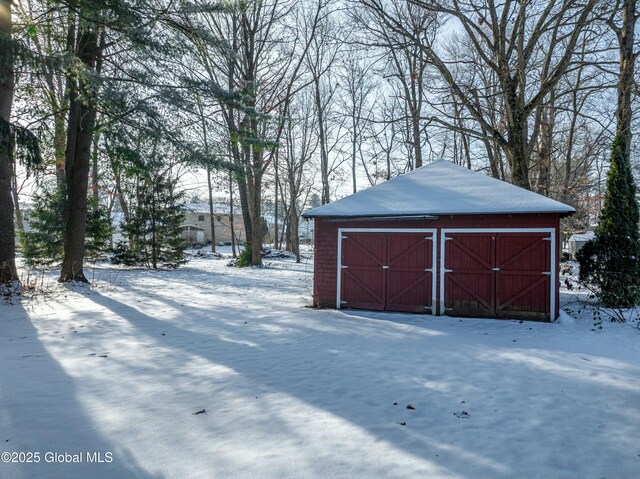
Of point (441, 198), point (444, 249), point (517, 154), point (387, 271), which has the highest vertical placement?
point (517, 154)

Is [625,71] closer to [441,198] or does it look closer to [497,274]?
[441,198]

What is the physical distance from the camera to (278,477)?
105 inches

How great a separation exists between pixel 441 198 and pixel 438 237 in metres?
0.92

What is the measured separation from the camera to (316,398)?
4.12 m

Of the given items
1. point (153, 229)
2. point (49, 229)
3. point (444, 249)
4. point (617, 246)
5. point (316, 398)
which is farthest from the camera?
point (153, 229)

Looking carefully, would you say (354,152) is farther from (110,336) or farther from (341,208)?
(110,336)

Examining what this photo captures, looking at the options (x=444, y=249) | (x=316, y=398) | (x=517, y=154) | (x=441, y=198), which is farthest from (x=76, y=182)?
(x=517, y=154)

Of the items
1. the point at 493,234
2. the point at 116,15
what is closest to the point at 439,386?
the point at 493,234

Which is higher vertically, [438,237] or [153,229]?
[153,229]

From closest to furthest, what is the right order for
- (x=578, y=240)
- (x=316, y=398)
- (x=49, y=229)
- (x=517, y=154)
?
1. (x=316, y=398)
2. (x=517, y=154)
3. (x=49, y=229)
4. (x=578, y=240)

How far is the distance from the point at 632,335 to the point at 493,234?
2.88 metres

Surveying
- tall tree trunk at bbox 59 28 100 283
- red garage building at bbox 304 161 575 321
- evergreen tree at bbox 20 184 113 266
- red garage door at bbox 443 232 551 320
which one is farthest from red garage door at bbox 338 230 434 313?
evergreen tree at bbox 20 184 113 266

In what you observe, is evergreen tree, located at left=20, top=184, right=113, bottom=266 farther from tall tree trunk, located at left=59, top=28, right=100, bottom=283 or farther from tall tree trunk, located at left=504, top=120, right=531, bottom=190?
tall tree trunk, located at left=504, top=120, right=531, bottom=190

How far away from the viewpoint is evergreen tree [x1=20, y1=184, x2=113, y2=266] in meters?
16.1
